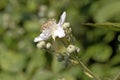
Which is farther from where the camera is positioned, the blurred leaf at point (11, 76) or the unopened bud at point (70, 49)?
the blurred leaf at point (11, 76)

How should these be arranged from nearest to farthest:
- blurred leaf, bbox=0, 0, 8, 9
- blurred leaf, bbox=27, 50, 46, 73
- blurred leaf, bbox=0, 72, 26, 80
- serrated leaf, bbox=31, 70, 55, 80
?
serrated leaf, bbox=31, 70, 55, 80
blurred leaf, bbox=0, 72, 26, 80
blurred leaf, bbox=27, 50, 46, 73
blurred leaf, bbox=0, 0, 8, 9

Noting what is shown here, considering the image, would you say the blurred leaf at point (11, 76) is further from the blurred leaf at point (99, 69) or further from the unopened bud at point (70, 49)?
the unopened bud at point (70, 49)

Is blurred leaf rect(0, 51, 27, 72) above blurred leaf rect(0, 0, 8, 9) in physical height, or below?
below

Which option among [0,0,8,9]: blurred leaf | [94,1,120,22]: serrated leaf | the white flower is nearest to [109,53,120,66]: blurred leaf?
[94,1,120,22]: serrated leaf

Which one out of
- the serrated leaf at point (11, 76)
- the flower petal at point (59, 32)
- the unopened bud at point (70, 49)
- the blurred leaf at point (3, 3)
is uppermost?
the blurred leaf at point (3, 3)

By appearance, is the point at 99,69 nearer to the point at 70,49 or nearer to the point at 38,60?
the point at 38,60

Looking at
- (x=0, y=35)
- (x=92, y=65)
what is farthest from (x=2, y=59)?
(x=0, y=35)

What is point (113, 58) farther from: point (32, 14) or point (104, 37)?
point (32, 14)

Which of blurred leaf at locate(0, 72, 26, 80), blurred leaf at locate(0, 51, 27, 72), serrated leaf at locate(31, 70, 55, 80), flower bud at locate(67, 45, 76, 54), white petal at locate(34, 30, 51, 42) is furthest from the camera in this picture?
blurred leaf at locate(0, 51, 27, 72)

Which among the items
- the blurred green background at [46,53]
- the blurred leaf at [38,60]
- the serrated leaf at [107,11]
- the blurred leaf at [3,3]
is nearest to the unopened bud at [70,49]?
the blurred green background at [46,53]

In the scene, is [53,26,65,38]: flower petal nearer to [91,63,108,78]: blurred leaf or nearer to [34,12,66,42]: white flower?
[34,12,66,42]: white flower
